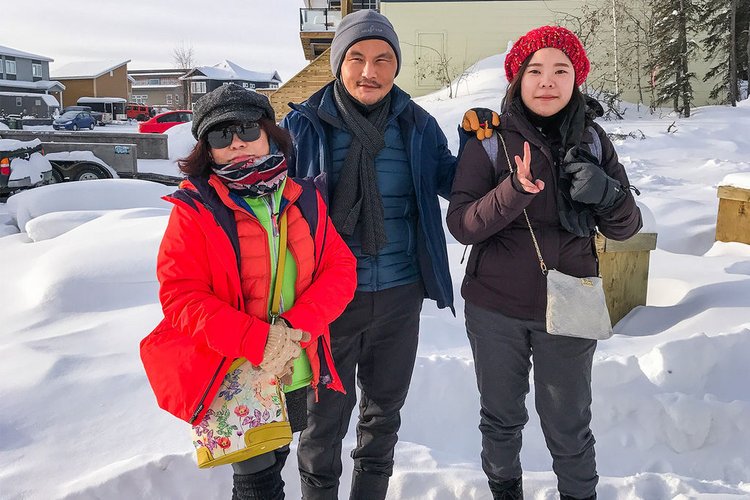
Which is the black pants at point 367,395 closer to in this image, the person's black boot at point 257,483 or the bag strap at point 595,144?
the person's black boot at point 257,483

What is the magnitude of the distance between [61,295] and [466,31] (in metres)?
19.3

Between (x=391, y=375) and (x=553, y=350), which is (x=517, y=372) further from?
(x=391, y=375)

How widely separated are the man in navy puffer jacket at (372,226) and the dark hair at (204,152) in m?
0.30

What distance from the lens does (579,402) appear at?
2.12 meters

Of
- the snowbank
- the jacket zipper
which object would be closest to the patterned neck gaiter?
the jacket zipper

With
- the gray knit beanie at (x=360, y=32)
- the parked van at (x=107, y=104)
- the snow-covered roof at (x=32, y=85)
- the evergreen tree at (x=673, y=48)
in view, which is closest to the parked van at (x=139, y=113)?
the parked van at (x=107, y=104)

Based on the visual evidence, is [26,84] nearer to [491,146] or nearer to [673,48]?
[673,48]

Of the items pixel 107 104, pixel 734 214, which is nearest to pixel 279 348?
pixel 734 214

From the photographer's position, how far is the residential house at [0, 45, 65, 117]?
164 feet

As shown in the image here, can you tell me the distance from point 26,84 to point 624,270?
61.4 m

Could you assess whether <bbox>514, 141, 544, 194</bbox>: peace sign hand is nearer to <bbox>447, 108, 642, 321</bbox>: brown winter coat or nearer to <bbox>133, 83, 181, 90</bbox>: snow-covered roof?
<bbox>447, 108, 642, 321</bbox>: brown winter coat

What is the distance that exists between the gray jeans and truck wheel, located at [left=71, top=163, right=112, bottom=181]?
11.4 m

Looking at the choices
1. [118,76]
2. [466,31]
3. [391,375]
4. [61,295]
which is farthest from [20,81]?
[391,375]

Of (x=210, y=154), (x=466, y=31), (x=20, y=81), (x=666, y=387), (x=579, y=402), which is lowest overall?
(x=666, y=387)
